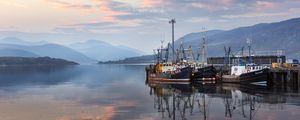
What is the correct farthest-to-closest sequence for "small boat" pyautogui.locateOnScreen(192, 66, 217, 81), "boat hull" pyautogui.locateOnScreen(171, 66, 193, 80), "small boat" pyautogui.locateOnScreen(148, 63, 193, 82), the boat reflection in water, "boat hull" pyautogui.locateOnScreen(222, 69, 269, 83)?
"small boat" pyautogui.locateOnScreen(192, 66, 217, 81), "small boat" pyautogui.locateOnScreen(148, 63, 193, 82), "boat hull" pyautogui.locateOnScreen(171, 66, 193, 80), "boat hull" pyautogui.locateOnScreen(222, 69, 269, 83), the boat reflection in water

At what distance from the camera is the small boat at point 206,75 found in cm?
8888

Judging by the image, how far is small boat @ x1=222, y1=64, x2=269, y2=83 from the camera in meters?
80.7

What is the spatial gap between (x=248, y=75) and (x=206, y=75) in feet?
34.1

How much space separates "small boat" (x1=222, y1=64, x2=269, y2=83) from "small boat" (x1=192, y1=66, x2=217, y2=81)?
8.04 ft

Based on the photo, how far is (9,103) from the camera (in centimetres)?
5597

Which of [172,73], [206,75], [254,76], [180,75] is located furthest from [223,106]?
[206,75]

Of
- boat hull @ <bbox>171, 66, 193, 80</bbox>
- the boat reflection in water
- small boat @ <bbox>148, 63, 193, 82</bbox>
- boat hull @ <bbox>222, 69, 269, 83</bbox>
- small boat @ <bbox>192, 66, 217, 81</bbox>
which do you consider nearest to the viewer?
the boat reflection in water

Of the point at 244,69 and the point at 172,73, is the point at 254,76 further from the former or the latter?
the point at 172,73

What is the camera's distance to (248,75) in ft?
267

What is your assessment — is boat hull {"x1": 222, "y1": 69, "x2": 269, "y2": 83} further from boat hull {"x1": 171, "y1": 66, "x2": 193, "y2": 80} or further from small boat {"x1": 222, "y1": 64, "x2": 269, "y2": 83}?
boat hull {"x1": 171, "y1": 66, "x2": 193, "y2": 80}

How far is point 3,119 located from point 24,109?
797 cm

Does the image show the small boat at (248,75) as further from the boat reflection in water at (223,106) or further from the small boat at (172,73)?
the boat reflection in water at (223,106)

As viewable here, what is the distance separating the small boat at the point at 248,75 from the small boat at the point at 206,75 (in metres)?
2.45

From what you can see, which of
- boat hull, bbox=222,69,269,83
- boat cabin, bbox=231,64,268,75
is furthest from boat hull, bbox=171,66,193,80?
boat hull, bbox=222,69,269,83
